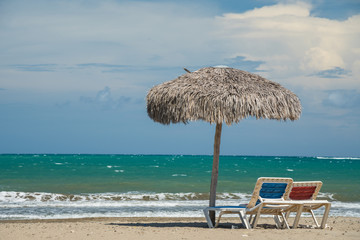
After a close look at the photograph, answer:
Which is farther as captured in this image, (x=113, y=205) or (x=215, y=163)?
(x=113, y=205)

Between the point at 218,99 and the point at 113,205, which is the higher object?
the point at 218,99

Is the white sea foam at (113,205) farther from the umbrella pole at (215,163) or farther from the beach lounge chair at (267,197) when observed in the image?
the beach lounge chair at (267,197)

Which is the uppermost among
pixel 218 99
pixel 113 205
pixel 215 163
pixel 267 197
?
pixel 218 99

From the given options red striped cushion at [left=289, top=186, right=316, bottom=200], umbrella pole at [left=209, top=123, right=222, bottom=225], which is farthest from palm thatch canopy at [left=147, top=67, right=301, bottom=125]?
red striped cushion at [left=289, top=186, right=316, bottom=200]

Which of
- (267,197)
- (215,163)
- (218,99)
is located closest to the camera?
(218,99)

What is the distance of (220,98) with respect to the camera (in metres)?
7.05

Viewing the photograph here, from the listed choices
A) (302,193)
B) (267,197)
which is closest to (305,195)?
(302,193)

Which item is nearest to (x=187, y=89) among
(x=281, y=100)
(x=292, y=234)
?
(x=281, y=100)

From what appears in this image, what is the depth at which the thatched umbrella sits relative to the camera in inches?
278

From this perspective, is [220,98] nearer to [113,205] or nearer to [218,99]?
[218,99]

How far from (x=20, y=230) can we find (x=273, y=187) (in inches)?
167

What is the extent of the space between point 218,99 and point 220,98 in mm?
37

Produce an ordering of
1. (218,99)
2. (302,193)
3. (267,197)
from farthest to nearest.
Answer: (302,193)
(267,197)
(218,99)

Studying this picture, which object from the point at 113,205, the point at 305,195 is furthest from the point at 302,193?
the point at 113,205
